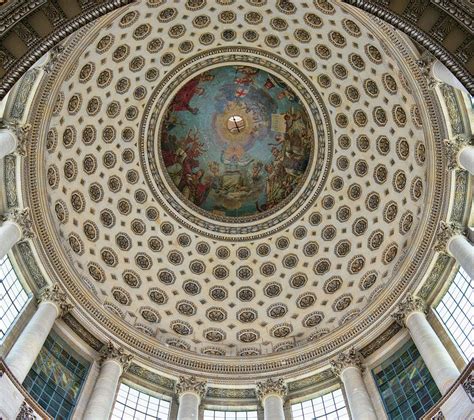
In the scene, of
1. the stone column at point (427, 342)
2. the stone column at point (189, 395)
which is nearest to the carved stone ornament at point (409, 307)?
the stone column at point (427, 342)

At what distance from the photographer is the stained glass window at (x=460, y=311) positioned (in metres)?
23.1

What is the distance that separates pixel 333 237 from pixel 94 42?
18.5 metres

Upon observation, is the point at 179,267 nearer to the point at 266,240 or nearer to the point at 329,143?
the point at 266,240

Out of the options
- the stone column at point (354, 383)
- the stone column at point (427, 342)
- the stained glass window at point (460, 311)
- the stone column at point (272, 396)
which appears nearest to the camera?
the stone column at point (427, 342)

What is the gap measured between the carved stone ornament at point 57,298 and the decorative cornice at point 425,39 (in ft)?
63.5

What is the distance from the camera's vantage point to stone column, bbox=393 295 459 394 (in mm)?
21859

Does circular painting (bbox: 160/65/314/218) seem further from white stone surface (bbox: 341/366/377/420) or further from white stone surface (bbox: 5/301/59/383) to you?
white stone surface (bbox: 5/301/59/383)

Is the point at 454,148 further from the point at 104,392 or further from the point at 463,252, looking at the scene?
the point at 104,392

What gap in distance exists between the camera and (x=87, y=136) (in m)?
32.8

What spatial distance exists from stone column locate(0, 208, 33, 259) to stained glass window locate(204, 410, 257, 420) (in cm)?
1236

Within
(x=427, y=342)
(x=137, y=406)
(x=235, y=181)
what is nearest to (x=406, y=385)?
(x=427, y=342)

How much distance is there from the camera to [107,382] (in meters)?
25.2

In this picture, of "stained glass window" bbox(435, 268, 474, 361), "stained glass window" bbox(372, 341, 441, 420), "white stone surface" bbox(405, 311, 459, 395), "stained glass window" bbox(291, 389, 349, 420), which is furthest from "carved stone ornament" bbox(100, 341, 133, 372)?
"stained glass window" bbox(435, 268, 474, 361)

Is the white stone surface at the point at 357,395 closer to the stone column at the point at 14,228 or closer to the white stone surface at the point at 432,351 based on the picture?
the white stone surface at the point at 432,351
